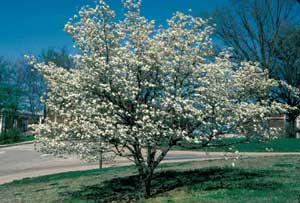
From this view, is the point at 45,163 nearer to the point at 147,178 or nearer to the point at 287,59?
the point at 147,178

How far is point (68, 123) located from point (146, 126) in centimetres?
181

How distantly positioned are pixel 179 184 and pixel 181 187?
0.52 metres

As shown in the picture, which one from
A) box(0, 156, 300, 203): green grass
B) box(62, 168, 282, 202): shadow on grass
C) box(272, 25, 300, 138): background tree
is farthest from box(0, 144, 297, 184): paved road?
box(272, 25, 300, 138): background tree

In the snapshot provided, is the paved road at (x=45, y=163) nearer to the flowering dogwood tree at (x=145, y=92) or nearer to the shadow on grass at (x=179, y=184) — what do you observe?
the shadow on grass at (x=179, y=184)

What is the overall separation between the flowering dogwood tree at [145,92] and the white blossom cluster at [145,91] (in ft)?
0.06

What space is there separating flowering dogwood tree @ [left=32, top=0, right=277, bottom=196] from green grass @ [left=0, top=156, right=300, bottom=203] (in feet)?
3.33

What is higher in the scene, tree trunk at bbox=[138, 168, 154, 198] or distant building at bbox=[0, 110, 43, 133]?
distant building at bbox=[0, 110, 43, 133]

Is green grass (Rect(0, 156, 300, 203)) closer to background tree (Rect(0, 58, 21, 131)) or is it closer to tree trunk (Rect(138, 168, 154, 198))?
tree trunk (Rect(138, 168, 154, 198))

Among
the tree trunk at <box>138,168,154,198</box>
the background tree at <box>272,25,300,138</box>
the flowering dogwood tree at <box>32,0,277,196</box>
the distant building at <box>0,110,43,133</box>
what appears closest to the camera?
the flowering dogwood tree at <box>32,0,277,196</box>

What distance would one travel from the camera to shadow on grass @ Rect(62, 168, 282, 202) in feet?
31.8

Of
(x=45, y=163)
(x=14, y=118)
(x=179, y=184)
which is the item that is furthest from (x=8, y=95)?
(x=179, y=184)

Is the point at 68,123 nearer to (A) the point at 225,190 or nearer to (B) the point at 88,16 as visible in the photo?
(B) the point at 88,16

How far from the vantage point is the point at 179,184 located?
10.7 meters

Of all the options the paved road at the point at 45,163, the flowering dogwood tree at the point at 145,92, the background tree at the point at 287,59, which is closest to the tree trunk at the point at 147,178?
the flowering dogwood tree at the point at 145,92
